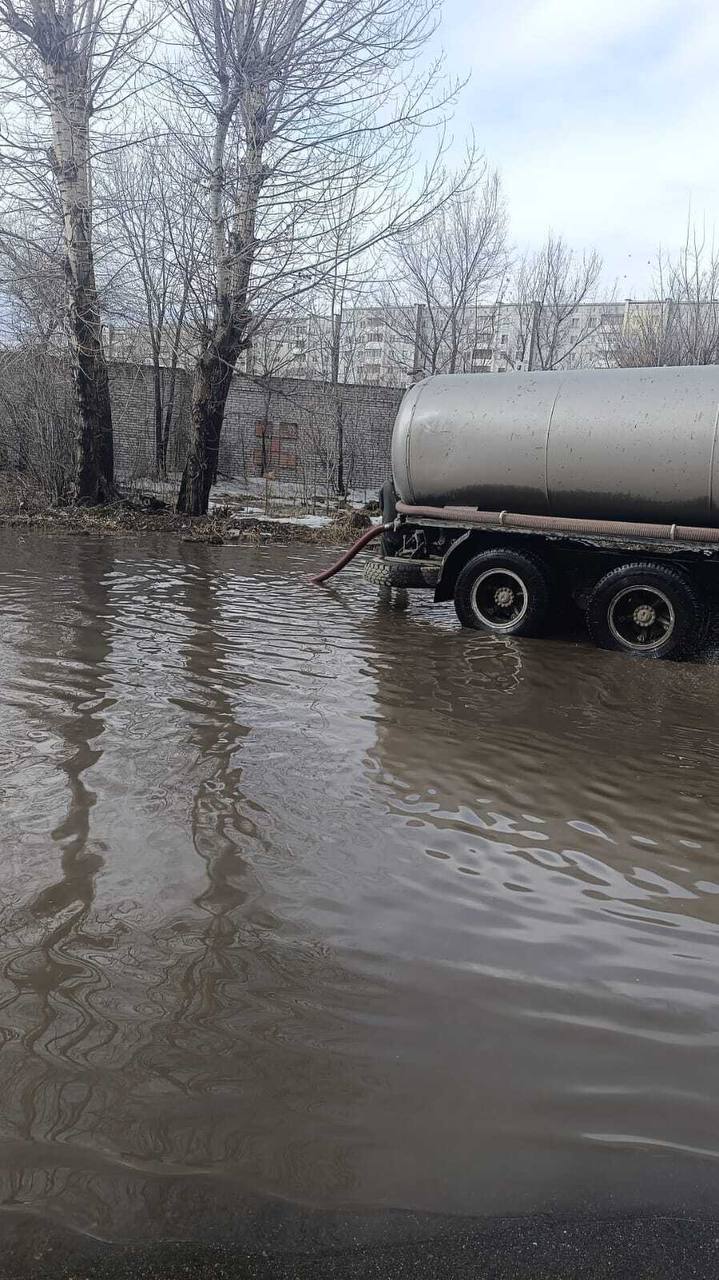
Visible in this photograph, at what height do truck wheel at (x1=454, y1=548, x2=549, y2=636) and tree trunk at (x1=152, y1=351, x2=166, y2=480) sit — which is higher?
tree trunk at (x1=152, y1=351, x2=166, y2=480)

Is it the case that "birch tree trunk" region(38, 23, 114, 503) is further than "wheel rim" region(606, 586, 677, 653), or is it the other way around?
"birch tree trunk" region(38, 23, 114, 503)

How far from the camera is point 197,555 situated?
15492mm

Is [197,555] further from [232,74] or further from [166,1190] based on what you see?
[166,1190]

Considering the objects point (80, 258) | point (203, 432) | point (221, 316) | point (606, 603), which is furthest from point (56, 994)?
point (203, 432)

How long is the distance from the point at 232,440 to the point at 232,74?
12.0 m

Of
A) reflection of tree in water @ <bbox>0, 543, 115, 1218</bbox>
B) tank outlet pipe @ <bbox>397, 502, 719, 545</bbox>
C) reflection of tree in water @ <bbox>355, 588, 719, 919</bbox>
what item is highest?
tank outlet pipe @ <bbox>397, 502, 719, 545</bbox>

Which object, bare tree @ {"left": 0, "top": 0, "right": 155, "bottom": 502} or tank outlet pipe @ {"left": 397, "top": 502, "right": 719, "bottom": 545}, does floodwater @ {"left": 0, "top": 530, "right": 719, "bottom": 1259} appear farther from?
bare tree @ {"left": 0, "top": 0, "right": 155, "bottom": 502}

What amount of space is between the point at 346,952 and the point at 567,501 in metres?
7.32

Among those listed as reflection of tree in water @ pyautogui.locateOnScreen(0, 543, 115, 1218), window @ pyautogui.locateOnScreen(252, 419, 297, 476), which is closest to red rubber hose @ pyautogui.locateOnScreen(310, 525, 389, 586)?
reflection of tree in water @ pyautogui.locateOnScreen(0, 543, 115, 1218)

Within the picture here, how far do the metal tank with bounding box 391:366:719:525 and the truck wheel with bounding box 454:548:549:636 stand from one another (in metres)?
0.59

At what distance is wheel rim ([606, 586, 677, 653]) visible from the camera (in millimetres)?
9664

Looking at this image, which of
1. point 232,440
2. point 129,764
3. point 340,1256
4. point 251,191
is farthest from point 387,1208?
point 232,440

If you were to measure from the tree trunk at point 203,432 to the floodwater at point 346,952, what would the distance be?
45.3 ft

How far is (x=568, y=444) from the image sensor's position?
9.82 metres
